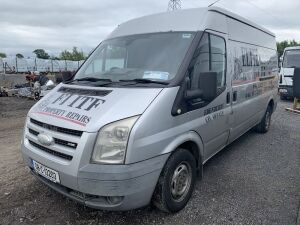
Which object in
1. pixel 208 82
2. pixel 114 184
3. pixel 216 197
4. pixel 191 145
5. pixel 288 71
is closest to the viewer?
pixel 114 184

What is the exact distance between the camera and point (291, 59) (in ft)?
48.1

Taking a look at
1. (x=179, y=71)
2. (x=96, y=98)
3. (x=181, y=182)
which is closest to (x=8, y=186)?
(x=96, y=98)

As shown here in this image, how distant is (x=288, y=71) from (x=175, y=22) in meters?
11.7

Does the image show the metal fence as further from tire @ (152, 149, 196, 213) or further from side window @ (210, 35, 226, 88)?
tire @ (152, 149, 196, 213)

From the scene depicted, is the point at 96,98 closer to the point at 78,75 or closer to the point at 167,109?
the point at 167,109

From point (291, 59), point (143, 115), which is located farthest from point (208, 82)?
point (291, 59)

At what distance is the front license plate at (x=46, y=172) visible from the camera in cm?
330

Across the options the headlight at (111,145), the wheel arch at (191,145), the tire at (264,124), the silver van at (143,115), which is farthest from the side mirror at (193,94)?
the tire at (264,124)

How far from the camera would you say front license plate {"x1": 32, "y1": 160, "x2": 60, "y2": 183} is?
10.8ft

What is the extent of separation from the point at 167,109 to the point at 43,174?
5.06 ft

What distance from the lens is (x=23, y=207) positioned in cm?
388

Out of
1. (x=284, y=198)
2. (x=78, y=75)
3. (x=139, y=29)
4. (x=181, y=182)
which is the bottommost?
(x=284, y=198)

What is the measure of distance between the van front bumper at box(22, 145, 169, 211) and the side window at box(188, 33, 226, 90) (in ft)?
3.77

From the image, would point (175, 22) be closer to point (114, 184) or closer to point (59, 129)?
point (59, 129)
